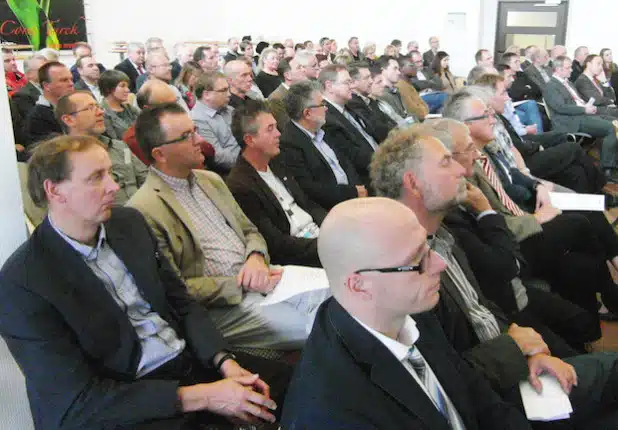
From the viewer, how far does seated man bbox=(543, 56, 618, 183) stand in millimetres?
5496

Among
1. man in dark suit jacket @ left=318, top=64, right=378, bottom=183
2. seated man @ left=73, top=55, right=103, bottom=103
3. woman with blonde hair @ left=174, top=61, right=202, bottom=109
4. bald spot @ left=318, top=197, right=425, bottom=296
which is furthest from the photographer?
seated man @ left=73, top=55, right=103, bottom=103

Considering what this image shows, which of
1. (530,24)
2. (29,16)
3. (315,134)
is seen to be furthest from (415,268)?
(530,24)

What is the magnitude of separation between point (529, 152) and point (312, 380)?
3.79 m

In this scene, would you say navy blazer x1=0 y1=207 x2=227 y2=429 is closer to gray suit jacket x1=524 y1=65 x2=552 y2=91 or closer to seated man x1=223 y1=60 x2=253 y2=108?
seated man x1=223 y1=60 x2=253 y2=108

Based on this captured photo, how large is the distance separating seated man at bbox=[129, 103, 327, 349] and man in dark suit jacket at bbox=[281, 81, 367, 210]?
0.86 m

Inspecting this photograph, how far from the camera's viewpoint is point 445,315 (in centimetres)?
162

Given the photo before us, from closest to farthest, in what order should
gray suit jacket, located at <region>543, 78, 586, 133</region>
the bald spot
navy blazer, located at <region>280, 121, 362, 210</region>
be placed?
the bald spot < navy blazer, located at <region>280, 121, 362, 210</region> < gray suit jacket, located at <region>543, 78, 586, 133</region>

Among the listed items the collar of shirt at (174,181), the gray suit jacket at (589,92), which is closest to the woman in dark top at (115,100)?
the collar of shirt at (174,181)

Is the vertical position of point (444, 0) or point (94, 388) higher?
point (444, 0)

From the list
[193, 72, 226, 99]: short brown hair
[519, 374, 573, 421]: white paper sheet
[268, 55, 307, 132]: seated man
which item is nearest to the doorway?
[268, 55, 307, 132]: seated man

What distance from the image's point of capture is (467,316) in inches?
68.2

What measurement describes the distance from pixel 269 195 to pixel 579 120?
4.45 metres

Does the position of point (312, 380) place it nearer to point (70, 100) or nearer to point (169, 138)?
point (169, 138)

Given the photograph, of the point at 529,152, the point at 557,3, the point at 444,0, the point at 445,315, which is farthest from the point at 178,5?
the point at 445,315
